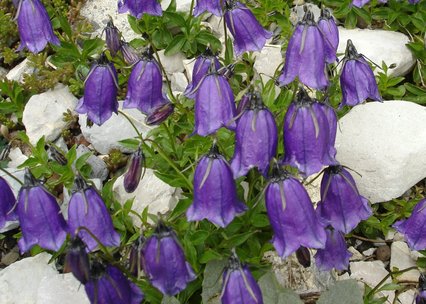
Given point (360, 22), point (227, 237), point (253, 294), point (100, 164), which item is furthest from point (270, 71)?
point (253, 294)

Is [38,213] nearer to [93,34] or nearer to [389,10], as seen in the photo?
[93,34]

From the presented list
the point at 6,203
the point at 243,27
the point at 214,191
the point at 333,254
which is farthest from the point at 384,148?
the point at 6,203

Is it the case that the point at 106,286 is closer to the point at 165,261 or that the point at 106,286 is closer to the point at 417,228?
the point at 165,261

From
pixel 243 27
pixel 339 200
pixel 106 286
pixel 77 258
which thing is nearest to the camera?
pixel 77 258

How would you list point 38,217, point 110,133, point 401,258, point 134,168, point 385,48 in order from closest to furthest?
1. point 38,217
2. point 134,168
3. point 401,258
4. point 110,133
5. point 385,48

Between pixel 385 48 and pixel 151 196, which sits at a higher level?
pixel 385 48

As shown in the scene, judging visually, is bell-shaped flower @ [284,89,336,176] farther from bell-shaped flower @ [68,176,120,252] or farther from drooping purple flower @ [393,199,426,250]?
bell-shaped flower @ [68,176,120,252]

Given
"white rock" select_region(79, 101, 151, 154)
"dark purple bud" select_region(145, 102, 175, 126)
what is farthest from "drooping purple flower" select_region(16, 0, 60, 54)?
"dark purple bud" select_region(145, 102, 175, 126)

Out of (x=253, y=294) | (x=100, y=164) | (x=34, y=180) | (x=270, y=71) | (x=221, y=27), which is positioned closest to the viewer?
(x=253, y=294)

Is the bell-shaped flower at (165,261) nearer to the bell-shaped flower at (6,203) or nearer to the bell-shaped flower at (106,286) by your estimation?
the bell-shaped flower at (106,286)
